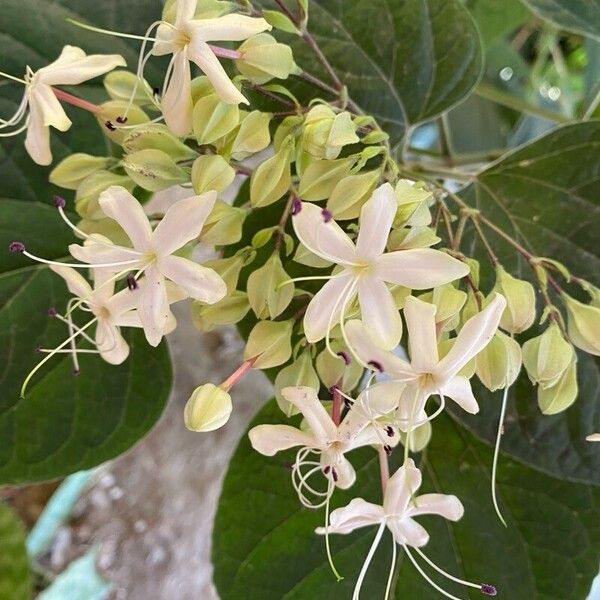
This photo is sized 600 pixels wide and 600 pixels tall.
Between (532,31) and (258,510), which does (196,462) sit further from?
(532,31)

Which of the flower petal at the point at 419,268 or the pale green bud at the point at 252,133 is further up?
the flower petal at the point at 419,268

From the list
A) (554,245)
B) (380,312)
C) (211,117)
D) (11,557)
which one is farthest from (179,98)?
(11,557)

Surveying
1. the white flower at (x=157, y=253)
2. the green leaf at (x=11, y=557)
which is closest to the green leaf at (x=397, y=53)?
the white flower at (x=157, y=253)

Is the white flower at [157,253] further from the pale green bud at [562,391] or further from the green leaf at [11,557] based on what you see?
the green leaf at [11,557]

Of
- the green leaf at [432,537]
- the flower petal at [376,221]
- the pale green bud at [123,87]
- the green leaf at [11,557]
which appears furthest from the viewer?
the green leaf at [11,557]

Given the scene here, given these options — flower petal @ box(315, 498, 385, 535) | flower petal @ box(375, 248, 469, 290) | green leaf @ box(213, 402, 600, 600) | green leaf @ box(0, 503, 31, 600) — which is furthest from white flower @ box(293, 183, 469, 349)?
green leaf @ box(0, 503, 31, 600)

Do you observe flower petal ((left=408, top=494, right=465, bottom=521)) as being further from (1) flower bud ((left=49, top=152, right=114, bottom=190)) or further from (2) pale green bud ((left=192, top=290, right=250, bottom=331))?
(1) flower bud ((left=49, top=152, right=114, bottom=190))
